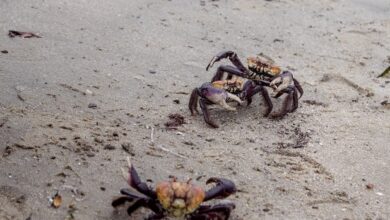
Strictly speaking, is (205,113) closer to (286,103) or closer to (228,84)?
(228,84)

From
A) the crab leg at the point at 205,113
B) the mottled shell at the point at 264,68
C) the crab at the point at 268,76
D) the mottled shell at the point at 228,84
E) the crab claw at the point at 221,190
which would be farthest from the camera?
the mottled shell at the point at 264,68

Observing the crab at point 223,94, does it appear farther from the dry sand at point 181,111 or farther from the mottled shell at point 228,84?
the dry sand at point 181,111

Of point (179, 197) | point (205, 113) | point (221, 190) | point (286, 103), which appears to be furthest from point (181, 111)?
point (179, 197)

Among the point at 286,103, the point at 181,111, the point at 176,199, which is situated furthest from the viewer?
the point at 286,103

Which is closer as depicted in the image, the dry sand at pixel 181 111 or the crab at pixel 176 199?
the crab at pixel 176 199

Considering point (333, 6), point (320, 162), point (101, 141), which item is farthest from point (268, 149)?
point (333, 6)

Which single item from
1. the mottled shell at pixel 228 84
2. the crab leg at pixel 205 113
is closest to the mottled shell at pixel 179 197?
the crab leg at pixel 205 113
